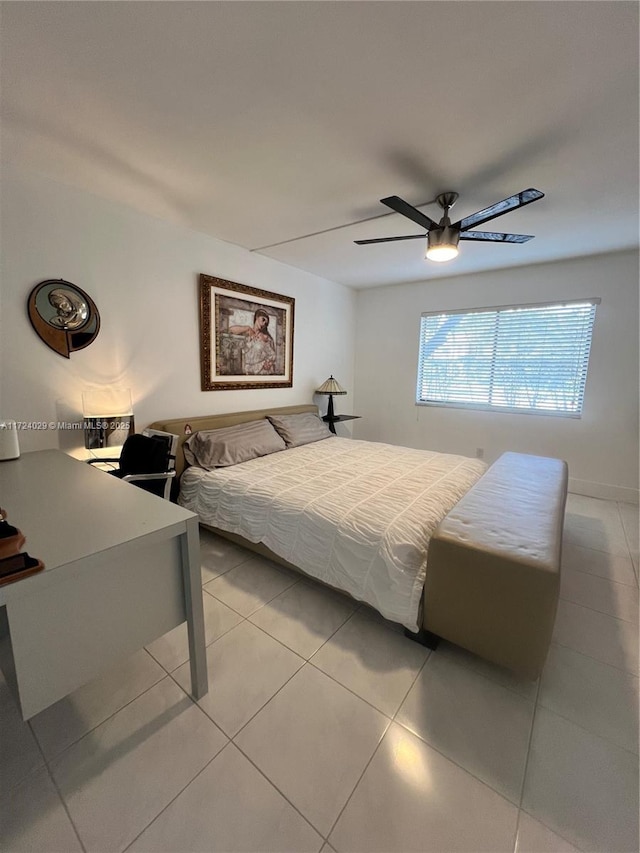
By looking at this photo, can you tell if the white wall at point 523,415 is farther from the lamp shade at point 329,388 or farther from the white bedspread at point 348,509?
the white bedspread at point 348,509

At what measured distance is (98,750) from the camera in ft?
3.85

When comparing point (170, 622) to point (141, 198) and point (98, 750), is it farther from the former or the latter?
point (141, 198)

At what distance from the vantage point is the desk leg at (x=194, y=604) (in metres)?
1.21

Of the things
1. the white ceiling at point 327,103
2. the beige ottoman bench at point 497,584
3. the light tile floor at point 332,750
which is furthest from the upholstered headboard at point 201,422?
the beige ottoman bench at point 497,584

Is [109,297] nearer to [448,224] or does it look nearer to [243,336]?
[243,336]

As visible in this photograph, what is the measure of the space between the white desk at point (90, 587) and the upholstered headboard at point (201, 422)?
50.7 inches

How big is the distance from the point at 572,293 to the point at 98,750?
479 cm

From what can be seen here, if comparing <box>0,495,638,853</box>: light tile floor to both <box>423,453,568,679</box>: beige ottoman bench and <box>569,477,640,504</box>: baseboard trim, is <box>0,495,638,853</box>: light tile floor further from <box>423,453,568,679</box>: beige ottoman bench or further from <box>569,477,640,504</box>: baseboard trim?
<box>569,477,640,504</box>: baseboard trim

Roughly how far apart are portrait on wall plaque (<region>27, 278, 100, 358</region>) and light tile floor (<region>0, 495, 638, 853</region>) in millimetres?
1960

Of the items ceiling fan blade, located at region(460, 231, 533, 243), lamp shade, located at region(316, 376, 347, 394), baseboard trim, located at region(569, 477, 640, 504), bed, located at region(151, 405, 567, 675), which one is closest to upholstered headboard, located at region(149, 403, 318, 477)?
bed, located at region(151, 405, 567, 675)

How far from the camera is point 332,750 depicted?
1185 mm

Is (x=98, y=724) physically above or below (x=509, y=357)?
below

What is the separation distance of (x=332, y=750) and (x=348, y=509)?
3.28 ft

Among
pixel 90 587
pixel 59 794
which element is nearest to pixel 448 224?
pixel 90 587
